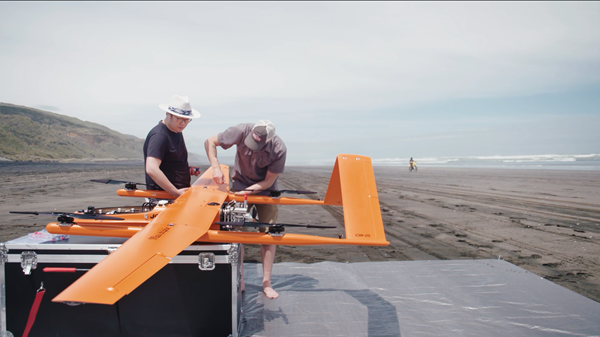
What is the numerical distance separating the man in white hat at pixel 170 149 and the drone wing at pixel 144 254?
540mm

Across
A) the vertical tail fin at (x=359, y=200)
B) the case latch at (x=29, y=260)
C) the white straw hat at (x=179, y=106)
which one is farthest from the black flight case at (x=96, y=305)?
the white straw hat at (x=179, y=106)

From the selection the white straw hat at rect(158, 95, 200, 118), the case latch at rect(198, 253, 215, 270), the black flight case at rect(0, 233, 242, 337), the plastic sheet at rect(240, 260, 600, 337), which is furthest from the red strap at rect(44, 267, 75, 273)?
the white straw hat at rect(158, 95, 200, 118)

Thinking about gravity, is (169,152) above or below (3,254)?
above

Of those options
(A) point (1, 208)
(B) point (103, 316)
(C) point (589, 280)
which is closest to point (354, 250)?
(C) point (589, 280)

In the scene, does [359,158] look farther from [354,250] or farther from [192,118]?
[354,250]

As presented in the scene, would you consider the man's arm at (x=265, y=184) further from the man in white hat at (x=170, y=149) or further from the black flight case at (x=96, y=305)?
the black flight case at (x=96, y=305)

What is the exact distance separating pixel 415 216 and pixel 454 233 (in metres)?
1.79

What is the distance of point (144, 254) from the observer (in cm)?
183

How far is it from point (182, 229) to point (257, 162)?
152 centimetres

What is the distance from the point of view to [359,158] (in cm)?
311

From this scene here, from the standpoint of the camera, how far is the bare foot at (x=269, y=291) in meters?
3.34

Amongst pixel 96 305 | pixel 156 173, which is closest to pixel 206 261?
pixel 96 305

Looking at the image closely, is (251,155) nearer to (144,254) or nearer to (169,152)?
(169,152)

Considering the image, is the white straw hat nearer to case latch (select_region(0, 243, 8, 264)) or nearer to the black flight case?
the black flight case
